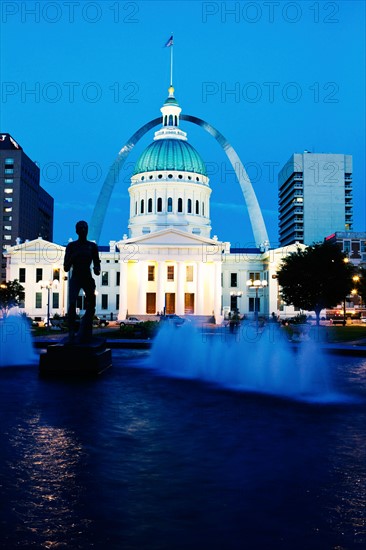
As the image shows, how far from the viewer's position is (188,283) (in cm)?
9031

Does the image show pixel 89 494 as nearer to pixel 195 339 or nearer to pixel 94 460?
pixel 94 460

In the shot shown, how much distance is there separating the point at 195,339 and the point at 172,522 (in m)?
16.8

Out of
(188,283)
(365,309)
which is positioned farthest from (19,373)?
(365,309)

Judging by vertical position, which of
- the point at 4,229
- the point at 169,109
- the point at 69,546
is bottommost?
the point at 69,546

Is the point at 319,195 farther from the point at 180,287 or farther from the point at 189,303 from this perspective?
the point at 180,287

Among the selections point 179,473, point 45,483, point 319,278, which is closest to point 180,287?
point 319,278

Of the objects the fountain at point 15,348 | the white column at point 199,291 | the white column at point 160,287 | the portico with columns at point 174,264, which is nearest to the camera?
the fountain at point 15,348

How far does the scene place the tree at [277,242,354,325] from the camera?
58.8 meters

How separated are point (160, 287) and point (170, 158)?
29.8m

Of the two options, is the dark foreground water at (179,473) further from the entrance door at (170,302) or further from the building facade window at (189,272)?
the building facade window at (189,272)

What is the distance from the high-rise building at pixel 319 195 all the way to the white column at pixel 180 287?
7201 cm

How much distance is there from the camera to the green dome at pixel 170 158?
102m

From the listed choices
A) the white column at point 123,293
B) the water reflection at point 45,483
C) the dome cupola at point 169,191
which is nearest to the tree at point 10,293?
the white column at point 123,293

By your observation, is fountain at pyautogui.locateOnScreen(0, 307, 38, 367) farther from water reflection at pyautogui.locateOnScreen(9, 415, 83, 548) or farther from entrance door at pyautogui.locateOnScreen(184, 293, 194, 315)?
entrance door at pyautogui.locateOnScreen(184, 293, 194, 315)
